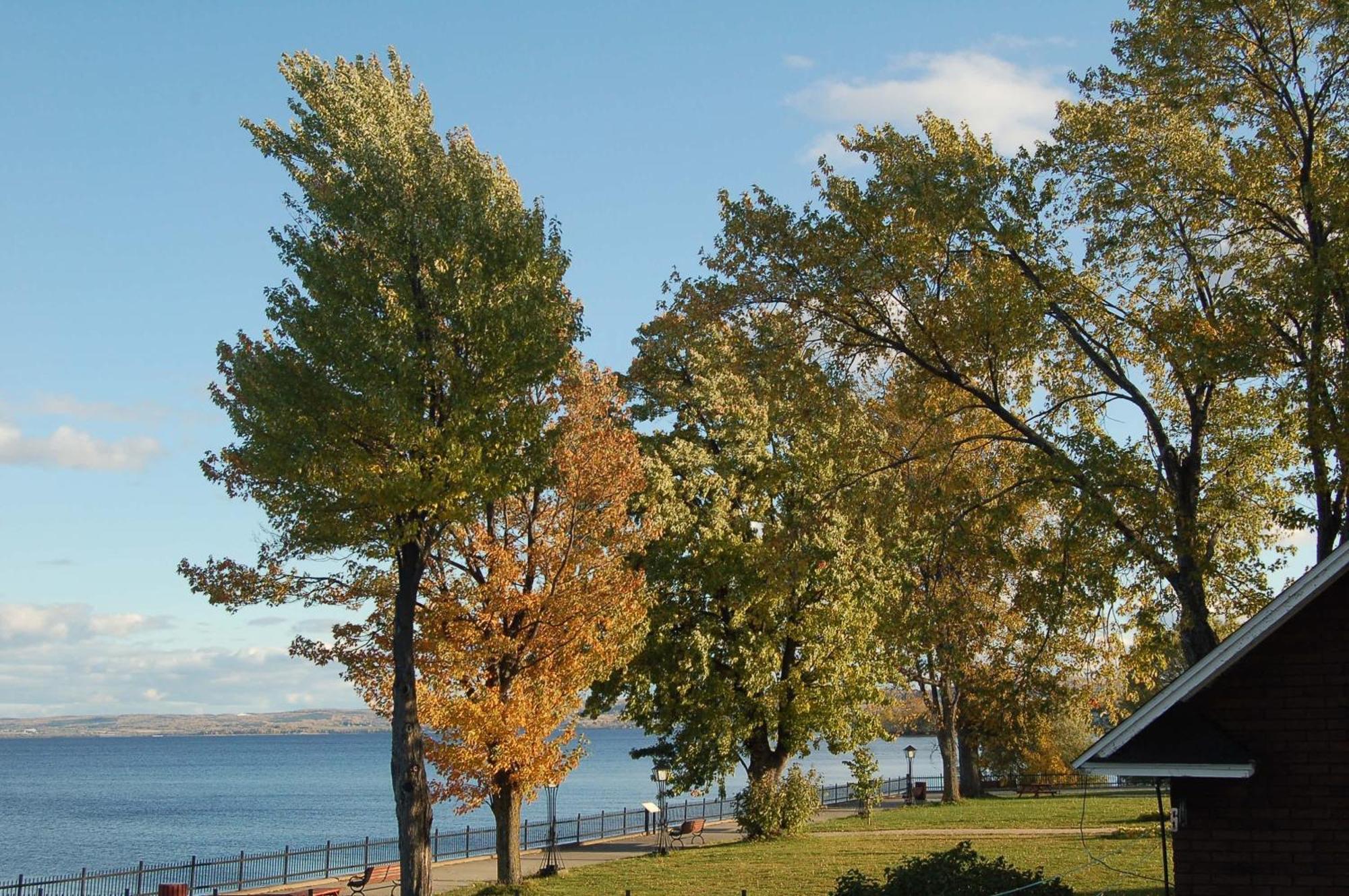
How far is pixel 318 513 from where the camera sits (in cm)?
1933

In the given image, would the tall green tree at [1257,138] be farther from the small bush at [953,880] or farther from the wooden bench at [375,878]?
the wooden bench at [375,878]

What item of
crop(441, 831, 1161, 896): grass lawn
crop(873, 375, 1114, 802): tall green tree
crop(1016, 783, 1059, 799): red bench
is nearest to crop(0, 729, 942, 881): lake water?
crop(441, 831, 1161, 896): grass lawn

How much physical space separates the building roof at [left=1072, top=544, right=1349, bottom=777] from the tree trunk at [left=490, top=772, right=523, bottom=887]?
15.0 m

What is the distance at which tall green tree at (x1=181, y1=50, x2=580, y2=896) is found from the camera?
18953 millimetres

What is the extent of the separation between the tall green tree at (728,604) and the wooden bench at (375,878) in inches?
287

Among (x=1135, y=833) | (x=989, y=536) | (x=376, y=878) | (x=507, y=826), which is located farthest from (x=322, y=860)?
(x=989, y=536)

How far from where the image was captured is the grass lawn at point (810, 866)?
21672 millimetres

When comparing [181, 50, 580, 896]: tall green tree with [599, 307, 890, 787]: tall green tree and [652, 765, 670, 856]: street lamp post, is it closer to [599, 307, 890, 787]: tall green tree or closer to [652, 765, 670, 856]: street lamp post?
[599, 307, 890, 787]: tall green tree

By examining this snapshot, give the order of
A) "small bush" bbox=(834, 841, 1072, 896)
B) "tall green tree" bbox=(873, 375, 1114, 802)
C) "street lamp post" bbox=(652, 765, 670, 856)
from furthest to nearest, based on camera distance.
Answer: "street lamp post" bbox=(652, 765, 670, 856) < "tall green tree" bbox=(873, 375, 1114, 802) < "small bush" bbox=(834, 841, 1072, 896)

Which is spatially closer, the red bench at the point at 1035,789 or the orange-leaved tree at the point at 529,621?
the orange-leaved tree at the point at 529,621

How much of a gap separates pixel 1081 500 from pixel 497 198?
454 inches

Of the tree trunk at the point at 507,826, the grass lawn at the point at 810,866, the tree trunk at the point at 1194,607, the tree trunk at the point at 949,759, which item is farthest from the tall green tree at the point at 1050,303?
the tree trunk at the point at 949,759

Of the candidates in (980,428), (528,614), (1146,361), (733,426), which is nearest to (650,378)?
(733,426)

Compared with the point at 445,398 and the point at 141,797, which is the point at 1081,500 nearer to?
the point at 445,398
